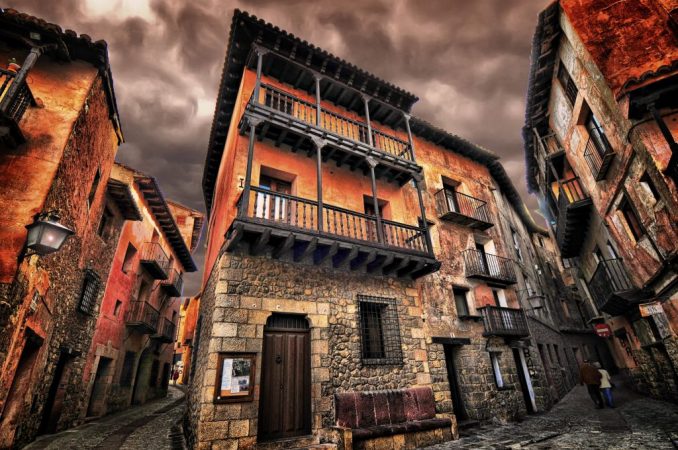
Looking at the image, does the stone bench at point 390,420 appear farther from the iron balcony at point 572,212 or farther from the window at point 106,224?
the iron balcony at point 572,212

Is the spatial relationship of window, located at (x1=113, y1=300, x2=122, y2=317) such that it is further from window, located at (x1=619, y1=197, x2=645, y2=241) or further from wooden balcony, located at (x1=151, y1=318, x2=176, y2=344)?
window, located at (x1=619, y1=197, x2=645, y2=241)

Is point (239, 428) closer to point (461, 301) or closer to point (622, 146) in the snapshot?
point (461, 301)

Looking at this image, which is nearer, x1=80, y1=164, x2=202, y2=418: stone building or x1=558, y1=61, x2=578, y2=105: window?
x1=558, y1=61, x2=578, y2=105: window

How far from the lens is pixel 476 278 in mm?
12609

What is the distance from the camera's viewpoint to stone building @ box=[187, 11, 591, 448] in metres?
6.70

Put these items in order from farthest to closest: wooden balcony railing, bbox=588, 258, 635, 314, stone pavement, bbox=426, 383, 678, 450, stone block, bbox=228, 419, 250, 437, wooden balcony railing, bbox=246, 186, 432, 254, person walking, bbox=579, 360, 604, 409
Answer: wooden balcony railing, bbox=588, 258, 635, 314 < person walking, bbox=579, 360, 604, 409 < wooden balcony railing, bbox=246, 186, 432, 254 < stone pavement, bbox=426, 383, 678, 450 < stone block, bbox=228, 419, 250, 437

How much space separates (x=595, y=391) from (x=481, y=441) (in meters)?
6.67

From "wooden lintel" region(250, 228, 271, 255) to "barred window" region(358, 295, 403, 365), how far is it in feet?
10.2

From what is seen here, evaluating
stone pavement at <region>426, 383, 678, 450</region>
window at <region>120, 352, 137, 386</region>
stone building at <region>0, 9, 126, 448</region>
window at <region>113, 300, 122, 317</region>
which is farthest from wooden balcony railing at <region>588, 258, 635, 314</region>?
window at <region>120, 352, 137, 386</region>

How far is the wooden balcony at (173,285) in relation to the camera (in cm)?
1756

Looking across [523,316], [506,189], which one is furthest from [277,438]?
[506,189]

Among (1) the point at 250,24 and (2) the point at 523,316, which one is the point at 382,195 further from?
(2) the point at 523,316

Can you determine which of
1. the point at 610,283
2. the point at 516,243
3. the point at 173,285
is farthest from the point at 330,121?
the point at 173,285

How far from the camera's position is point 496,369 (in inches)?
447
